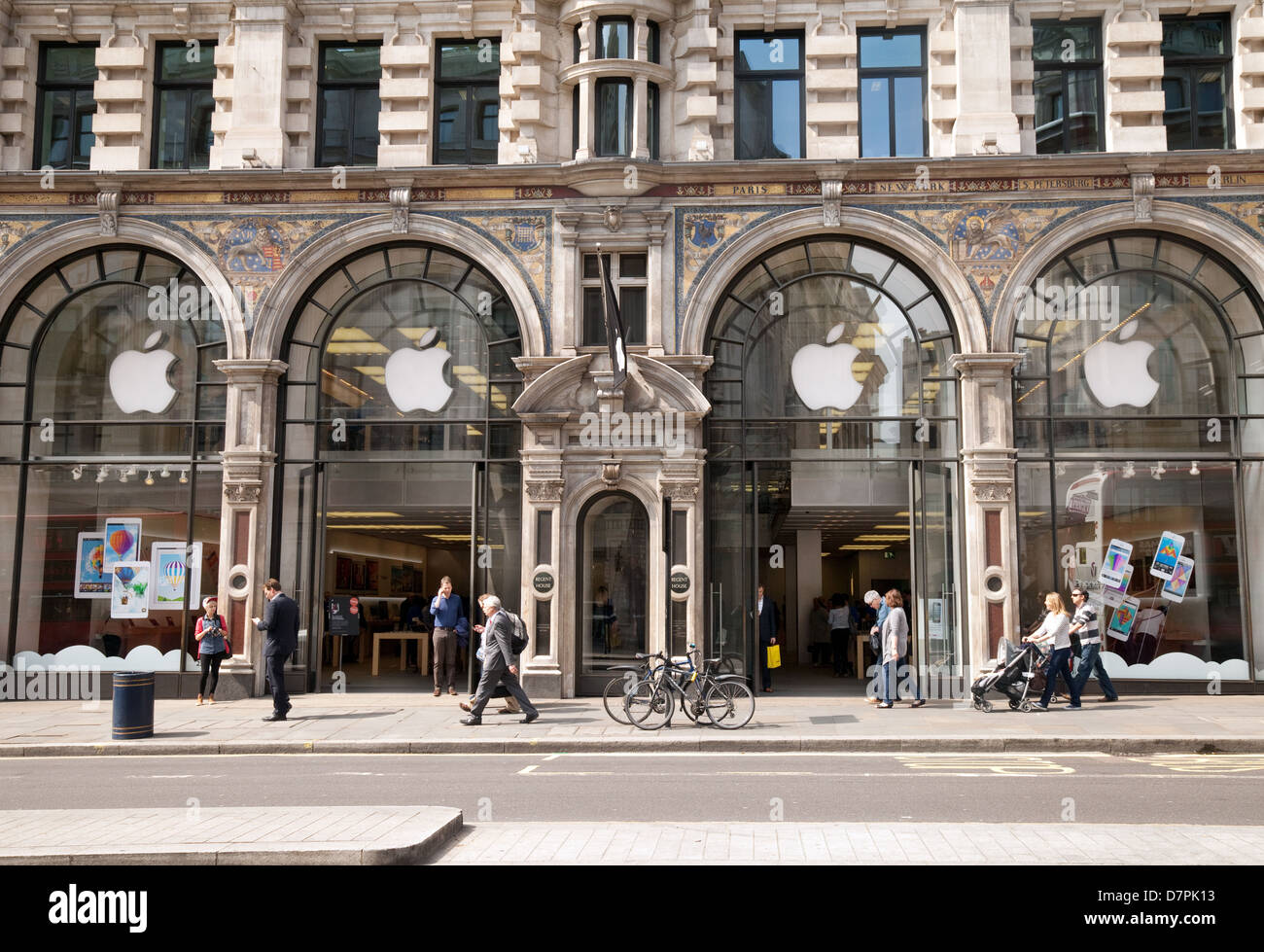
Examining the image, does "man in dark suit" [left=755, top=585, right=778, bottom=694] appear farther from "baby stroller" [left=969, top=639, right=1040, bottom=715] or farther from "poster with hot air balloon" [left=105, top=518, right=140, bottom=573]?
"poster with hot air balloon" [left=105, top=518, right=140, bottom=573]

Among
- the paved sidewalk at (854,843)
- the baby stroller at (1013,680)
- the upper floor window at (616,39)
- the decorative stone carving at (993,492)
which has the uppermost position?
the upper floor window at (616,39)

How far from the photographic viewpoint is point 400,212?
20625 millimetres

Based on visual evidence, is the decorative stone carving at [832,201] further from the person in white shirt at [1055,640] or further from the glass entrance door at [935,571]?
the person in white shirt at [1055,640]

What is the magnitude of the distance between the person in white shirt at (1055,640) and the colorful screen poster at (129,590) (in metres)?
15.5

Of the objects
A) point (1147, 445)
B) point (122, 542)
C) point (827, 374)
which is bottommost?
point (122, 542)

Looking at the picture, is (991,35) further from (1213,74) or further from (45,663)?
(45,663)

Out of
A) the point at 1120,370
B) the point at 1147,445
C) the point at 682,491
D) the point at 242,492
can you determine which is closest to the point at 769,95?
the point at 682,491

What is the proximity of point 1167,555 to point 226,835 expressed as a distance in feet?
57.6

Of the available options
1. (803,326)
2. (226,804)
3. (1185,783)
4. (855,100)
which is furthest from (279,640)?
(855,100)

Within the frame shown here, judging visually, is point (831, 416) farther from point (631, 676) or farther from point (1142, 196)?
point (631, 676)

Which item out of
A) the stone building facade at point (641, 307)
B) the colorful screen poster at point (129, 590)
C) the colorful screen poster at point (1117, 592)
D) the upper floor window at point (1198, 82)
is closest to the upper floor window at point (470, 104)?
the stone building facade at point (641, 307)

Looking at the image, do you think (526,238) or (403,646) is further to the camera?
(403,646)

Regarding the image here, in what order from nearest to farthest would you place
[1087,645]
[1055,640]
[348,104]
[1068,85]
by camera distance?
[1055,640] → [1087,645] → [1068,85] → [348,104]

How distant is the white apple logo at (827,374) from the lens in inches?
811
